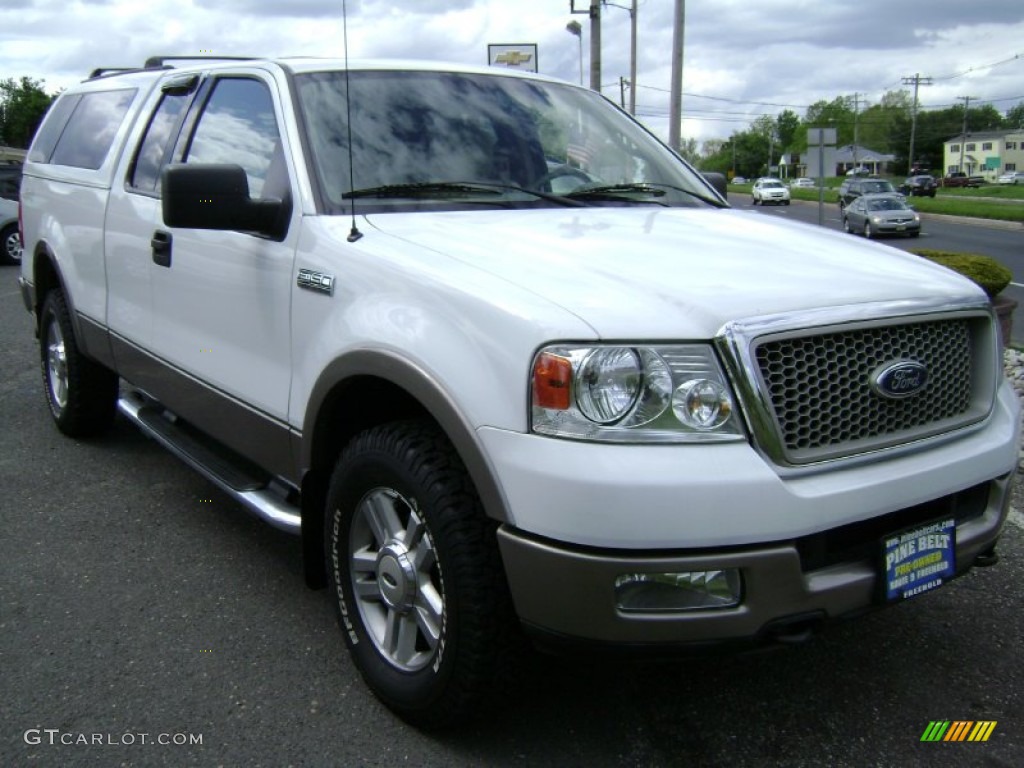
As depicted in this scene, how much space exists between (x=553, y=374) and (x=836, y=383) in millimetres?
713

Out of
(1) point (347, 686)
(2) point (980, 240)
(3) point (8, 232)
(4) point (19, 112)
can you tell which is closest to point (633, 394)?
(1) point (347, 686)

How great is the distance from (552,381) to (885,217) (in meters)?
30.5

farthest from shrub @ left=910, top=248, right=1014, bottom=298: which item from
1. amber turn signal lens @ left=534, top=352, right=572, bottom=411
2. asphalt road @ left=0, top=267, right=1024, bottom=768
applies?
amber turn signal lens @ left=534, top=352, right=572, bottom=411

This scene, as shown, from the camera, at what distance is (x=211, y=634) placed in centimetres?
347

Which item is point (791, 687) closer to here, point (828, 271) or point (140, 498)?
point (828, 271)

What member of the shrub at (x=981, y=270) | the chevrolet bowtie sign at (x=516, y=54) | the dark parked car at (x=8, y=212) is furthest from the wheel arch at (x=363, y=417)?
the chevrolet bowtie sign at (x=516, y=54)

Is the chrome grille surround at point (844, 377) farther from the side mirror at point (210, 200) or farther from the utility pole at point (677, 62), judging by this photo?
the utility pole at point (677, 62)

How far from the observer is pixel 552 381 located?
2.29 meters

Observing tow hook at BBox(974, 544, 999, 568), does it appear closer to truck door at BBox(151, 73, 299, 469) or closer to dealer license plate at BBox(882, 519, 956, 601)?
dealer license plate at BBox(882, 519, 956, 601)

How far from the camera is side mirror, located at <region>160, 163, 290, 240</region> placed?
3043mm

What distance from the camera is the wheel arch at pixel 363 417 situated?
2414mm

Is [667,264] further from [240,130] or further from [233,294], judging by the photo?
[240,130]

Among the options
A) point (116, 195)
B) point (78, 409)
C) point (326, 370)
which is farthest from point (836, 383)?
point (78, 409)

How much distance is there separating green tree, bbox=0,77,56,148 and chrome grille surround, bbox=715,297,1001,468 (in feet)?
244
